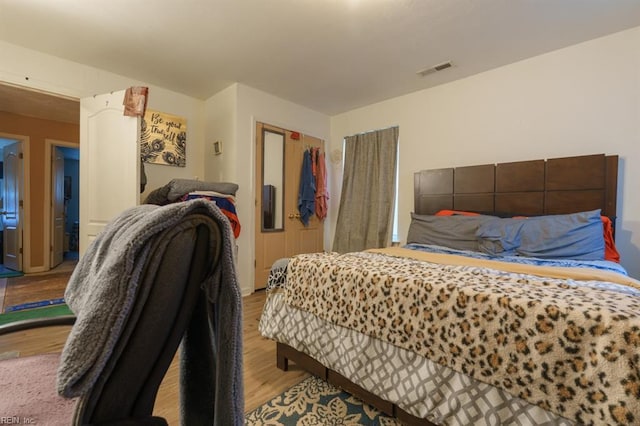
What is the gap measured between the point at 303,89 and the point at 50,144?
13.1 ft

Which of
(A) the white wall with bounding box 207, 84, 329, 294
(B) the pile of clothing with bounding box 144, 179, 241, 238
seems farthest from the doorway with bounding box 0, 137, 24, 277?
(A) the white wall with bounding box 207, 84, 329, 294

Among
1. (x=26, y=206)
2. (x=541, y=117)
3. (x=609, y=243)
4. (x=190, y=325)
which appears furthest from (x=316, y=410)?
(x=26, y=206)

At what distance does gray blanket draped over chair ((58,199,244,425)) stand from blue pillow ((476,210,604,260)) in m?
2.21

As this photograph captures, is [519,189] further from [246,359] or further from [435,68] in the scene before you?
[246,359]

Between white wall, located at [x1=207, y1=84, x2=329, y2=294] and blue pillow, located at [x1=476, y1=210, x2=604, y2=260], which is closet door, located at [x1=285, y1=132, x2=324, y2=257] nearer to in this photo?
white wall, located at [x1=207, y1=84, x2=329, y2=294]

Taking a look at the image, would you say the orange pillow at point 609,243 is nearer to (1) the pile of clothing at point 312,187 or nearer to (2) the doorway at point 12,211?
(1) the pile of clothing at point 312,187

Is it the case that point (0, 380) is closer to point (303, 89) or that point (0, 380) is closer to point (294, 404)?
point (294, 404)

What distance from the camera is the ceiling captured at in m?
2.07

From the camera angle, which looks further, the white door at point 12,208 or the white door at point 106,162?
the white door at point 12,208

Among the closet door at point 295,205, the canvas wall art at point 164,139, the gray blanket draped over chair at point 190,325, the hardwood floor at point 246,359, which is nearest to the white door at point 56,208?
the hardwood floor at point 246,359

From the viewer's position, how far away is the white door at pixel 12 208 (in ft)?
13.6

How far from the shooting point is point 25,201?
4137 mm

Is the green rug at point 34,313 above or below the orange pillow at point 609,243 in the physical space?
below

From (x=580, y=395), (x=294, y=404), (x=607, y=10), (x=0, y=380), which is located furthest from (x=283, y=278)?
(x=607, y=10)
